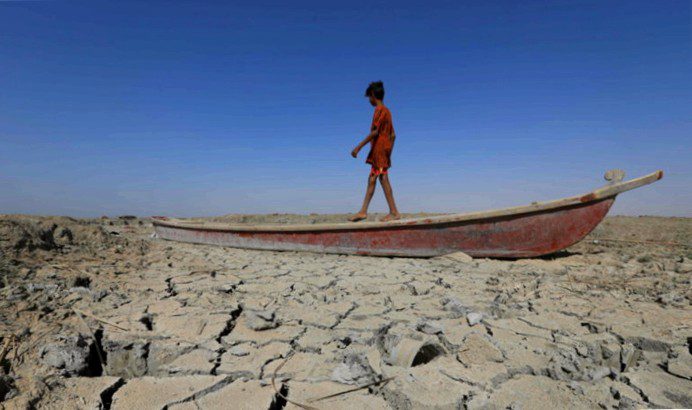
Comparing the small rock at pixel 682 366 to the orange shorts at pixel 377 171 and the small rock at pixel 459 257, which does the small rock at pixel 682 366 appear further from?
the orange shorts at pixel 377 171

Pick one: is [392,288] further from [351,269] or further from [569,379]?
[569,379]

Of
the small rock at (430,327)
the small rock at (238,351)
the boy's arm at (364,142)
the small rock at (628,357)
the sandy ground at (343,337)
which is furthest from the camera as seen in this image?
the boy's arm at (364,142)

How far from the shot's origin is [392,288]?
2.35m

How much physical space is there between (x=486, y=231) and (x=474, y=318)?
1702 mm

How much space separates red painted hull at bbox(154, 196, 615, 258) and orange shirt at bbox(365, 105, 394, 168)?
1.12 m

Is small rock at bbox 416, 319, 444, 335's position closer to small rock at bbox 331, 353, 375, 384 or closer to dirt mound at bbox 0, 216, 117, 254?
small rock at bbox 331, 353, 375, 384

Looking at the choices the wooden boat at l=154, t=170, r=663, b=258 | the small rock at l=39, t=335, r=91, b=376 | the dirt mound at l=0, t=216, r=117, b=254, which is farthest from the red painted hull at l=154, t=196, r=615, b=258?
the small rock at l=39, t=335, r=91, b=376

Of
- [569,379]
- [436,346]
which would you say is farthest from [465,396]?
[569,379]

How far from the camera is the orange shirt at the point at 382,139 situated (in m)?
4.24

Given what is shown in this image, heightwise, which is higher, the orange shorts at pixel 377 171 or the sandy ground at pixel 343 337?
the orange shorts at pixel 377 171

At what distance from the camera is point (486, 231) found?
320 centimetres

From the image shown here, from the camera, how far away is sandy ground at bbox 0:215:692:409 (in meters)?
1.17

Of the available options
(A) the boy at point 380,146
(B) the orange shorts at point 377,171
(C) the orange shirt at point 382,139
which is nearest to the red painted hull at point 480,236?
(A) the boy at point 380,146

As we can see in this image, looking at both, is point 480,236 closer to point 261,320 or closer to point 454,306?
point 454,306
